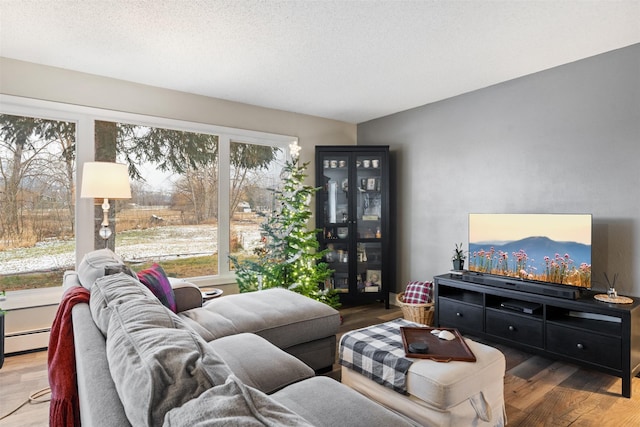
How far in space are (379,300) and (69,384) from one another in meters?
3.83

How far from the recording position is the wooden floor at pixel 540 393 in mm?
2094

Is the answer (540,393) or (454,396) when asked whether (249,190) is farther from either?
(540,393)

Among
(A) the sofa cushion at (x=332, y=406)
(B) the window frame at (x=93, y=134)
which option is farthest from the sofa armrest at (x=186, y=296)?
(B) the window frame at (x=93, y=134)

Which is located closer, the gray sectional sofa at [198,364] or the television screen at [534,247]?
the gray sectional sofa at [198,364]

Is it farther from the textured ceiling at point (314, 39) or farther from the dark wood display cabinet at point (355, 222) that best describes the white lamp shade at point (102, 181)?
the dark wood display cabinet at point (355, 222)

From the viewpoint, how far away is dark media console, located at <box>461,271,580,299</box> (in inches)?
106

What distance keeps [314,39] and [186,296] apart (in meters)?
2.09

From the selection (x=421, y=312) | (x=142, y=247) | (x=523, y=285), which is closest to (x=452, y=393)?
(x=523, y=285)

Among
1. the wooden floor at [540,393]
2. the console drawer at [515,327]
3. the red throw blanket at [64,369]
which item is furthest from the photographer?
the console drawer at [515,327]

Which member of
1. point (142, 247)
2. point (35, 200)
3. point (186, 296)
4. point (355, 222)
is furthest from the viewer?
point (355, 222)

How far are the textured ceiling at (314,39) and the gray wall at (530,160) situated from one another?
9.0 inches

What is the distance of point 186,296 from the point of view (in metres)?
2.54

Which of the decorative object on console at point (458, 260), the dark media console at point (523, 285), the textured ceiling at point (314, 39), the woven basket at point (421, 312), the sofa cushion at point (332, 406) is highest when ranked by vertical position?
the textured ceiling at point (314, 39)

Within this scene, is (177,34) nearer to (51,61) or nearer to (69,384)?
(51,61)
